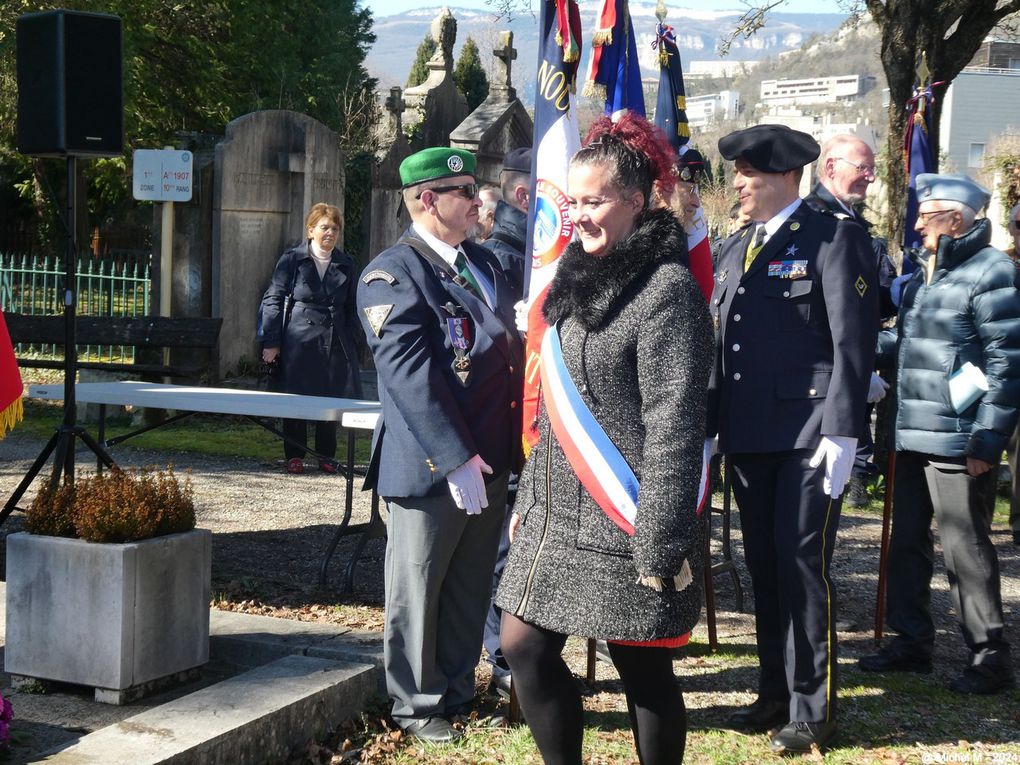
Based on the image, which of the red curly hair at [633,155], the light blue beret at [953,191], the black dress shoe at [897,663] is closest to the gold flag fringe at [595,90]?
the red curly hair at [633,155]

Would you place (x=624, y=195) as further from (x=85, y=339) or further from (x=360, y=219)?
(x=360, y=219)

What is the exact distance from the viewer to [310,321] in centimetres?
998

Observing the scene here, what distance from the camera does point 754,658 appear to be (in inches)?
223

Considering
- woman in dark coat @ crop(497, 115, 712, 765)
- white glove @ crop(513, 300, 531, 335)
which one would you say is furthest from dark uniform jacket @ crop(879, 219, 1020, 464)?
woman in dark coat @ crop(497, 115, 712, 765)

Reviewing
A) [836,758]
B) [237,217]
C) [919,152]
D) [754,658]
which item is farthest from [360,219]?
[836,758]

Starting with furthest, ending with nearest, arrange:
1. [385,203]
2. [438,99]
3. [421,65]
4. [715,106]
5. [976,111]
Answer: [715,106], [976,111], [421,65], [438,99], [385,203]

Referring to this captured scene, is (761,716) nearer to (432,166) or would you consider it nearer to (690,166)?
(690,166)

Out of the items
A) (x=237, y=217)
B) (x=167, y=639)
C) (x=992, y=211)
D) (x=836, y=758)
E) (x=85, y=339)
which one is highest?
(x=992, y=211)

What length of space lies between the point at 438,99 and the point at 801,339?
1947 centimetres

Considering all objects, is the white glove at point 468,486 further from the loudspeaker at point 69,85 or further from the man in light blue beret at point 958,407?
the loudspeaker at point 69,85

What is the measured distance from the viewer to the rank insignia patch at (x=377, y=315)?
4.40 metres

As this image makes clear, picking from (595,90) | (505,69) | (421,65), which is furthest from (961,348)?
(421,65)

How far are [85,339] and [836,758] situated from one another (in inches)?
301

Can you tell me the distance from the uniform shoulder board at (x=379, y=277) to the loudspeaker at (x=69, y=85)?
3099 mm
